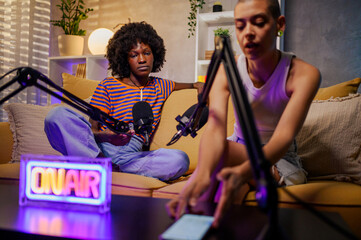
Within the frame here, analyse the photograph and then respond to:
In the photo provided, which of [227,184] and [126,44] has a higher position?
[126,44]

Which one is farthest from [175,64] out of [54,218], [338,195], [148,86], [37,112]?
[54,218]

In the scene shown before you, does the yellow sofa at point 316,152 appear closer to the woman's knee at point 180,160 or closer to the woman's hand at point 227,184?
the woman's knee at point 180,160

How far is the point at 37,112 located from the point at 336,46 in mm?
2425

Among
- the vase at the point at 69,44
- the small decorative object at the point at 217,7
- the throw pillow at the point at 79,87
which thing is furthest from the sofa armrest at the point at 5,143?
the small decorative object at the point at 217,7

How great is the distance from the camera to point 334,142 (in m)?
1.49

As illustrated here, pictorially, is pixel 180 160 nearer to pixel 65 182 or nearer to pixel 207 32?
pixel 65 182

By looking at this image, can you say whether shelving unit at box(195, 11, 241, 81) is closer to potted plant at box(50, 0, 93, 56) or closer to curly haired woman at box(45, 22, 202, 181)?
curly haired woman at box(45, 22, 202, 181)

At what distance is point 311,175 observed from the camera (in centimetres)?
154

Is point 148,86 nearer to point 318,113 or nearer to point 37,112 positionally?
point 37,112

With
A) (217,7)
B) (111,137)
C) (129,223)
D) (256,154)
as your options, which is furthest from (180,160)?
(217,7)

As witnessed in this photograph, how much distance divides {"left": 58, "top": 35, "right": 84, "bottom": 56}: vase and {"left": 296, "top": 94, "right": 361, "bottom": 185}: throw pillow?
8.61 feet

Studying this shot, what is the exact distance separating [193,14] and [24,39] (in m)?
1.92

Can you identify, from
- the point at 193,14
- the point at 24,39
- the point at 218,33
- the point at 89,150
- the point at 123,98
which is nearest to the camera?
the point at 89,150

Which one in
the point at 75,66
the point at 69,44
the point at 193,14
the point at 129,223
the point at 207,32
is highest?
the point at 193,14
